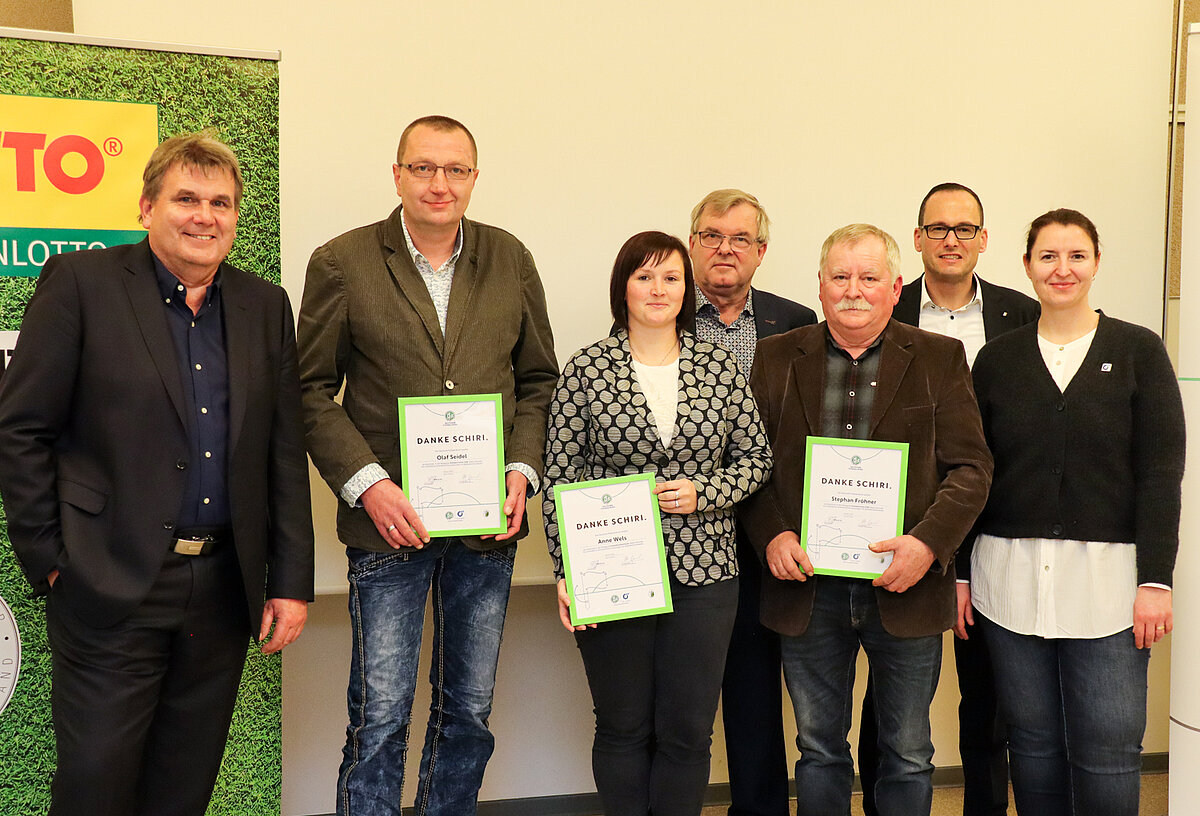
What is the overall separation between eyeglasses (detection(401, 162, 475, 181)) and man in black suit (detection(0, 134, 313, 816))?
1.39ft

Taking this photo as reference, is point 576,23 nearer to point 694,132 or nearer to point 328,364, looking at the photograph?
point 694,132

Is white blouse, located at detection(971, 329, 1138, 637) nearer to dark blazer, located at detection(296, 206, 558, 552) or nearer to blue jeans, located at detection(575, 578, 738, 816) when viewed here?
blue jeans, located at detection(575, 578, 738, 816)

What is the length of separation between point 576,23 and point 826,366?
1.51m

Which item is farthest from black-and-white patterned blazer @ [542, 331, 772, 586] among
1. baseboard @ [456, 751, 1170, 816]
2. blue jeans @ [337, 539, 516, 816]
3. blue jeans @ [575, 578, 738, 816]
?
baseboard @ [456, 751, 1170, 816]

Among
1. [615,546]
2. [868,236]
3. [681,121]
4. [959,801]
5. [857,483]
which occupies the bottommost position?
[959,801]

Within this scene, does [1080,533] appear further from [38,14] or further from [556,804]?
[38,14]

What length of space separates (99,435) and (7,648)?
83 cm

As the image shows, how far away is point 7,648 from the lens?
Answer: 8.10 feet

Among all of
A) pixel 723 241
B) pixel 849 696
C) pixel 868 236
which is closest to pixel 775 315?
pixel 723 241

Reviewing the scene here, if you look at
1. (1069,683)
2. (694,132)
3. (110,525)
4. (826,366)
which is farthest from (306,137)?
(1069,683)

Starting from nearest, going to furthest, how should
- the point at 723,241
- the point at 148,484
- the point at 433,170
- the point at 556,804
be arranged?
the point at 148,484 < the point at 433,170 < the point at 723,241 < the point at 556,804

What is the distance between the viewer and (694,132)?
3.33 meters

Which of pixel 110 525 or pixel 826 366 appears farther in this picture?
pixel 826 366

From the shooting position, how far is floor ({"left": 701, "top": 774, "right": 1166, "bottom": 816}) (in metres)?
3.56
